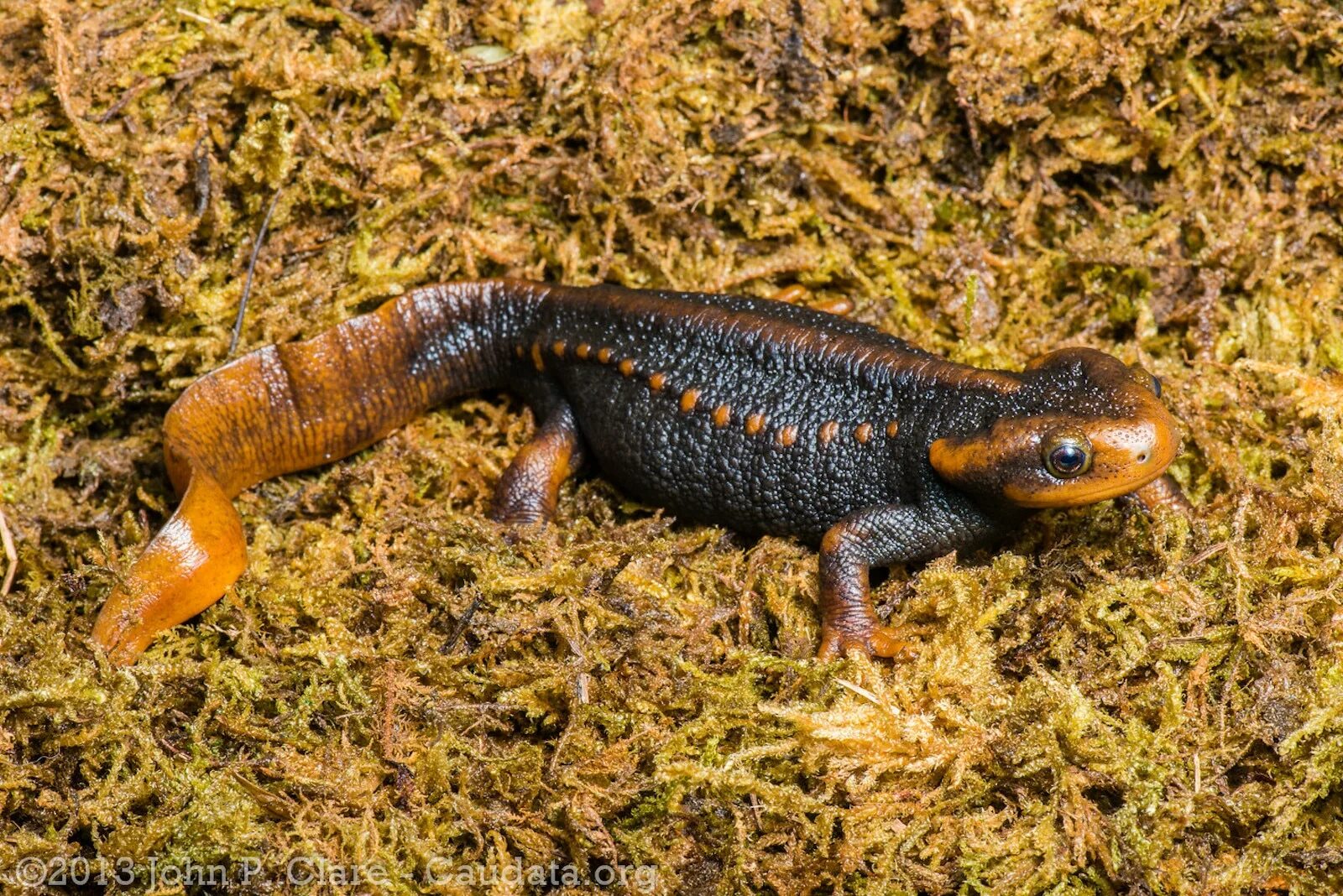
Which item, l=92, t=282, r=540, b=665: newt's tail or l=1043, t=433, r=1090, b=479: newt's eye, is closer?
l=1043, t=433, r=1090, b=479: newt's eye

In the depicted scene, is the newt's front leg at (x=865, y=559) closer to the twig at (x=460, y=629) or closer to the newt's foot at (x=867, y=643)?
the newt's foot at (x=867, y=643)

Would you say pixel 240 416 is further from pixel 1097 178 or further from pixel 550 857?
pixel 1097 178

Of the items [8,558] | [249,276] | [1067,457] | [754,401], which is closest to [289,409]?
[249,276]

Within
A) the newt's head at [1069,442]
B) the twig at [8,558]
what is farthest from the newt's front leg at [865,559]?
the twig at [8,558]

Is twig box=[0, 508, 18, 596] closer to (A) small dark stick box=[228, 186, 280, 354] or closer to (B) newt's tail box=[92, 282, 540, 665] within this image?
(B) newt's tail box=[92, 282, 540, 665]

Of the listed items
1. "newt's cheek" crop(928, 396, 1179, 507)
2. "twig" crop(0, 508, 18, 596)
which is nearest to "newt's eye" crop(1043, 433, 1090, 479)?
"newt's cheek" crop(928, 396, 1179, 507)

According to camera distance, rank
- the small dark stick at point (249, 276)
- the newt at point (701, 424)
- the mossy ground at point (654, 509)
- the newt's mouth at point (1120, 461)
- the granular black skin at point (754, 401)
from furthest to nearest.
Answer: the small dark stick at point (249, 276) < the granular black skin at point (754, 401) < the newt at point (701, 424) < the newt's mouth at point (1120, 461) < the mossy ground at point (654, 509)

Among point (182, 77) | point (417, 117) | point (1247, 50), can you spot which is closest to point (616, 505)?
point (417, 117)

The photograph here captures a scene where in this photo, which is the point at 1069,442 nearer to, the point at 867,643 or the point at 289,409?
the point at 867,643
